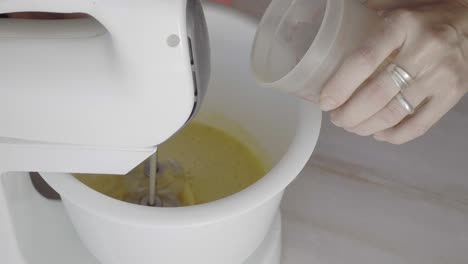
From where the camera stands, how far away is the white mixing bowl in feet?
1.70

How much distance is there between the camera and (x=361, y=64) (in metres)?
0.46

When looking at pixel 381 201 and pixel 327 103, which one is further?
pixel 381 201

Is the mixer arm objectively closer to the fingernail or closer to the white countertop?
the fingernail

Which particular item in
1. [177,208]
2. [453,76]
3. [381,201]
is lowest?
[381,201]

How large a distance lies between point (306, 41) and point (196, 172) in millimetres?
246

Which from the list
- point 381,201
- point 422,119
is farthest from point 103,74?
point 381,201

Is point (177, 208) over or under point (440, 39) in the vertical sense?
under

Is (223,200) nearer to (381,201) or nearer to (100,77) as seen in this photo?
(100,77)

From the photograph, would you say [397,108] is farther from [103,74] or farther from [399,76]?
[103,74]

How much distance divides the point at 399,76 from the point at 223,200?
16 centimetres

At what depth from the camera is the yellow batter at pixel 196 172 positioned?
0.69 m

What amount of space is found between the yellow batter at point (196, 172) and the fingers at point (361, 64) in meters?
0.25

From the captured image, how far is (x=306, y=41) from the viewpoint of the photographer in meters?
0.53

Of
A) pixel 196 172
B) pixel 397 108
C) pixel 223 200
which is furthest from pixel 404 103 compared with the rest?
pixel 196 172
